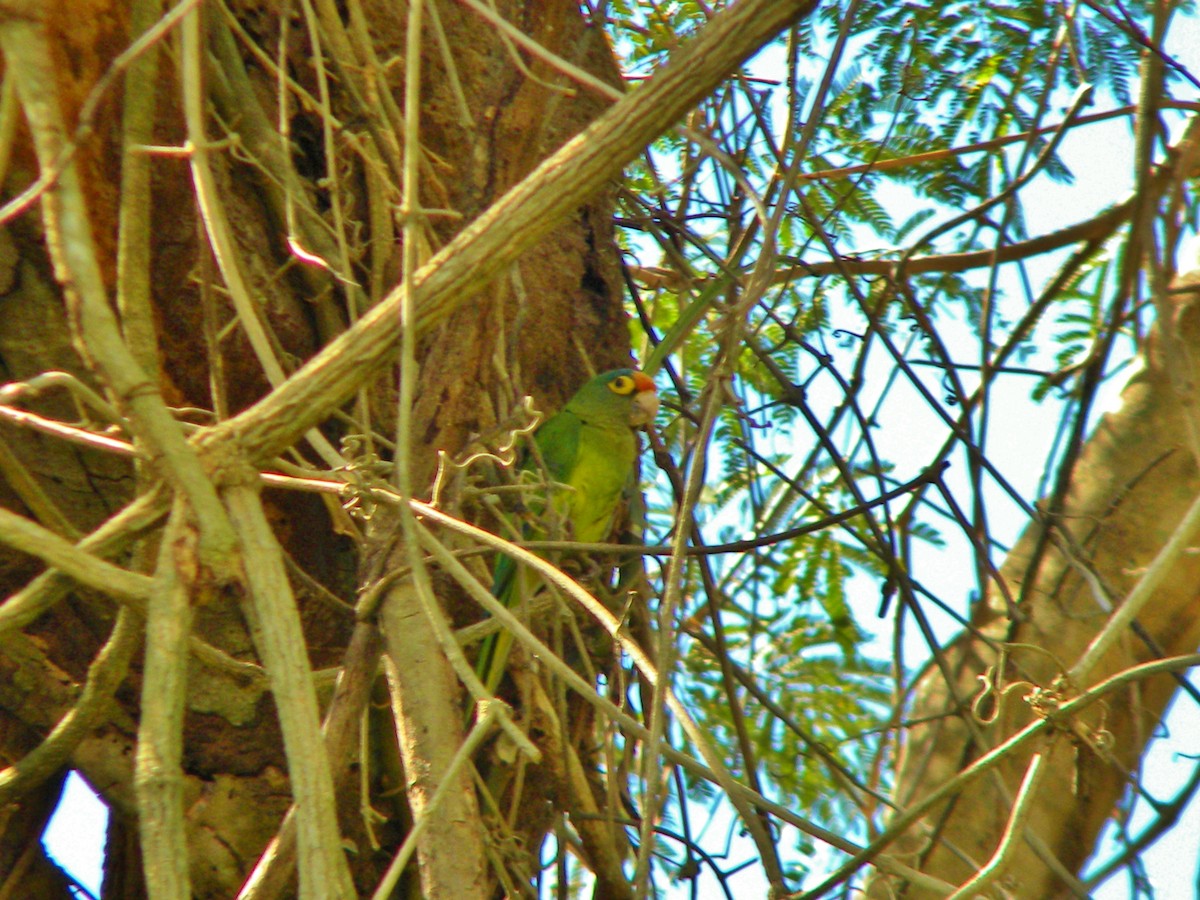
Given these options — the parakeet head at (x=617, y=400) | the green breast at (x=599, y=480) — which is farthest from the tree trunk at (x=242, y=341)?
the green breast at (x=599, y=480)

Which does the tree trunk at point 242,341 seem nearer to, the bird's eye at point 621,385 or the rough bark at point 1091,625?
the bird's eye at point 621,385

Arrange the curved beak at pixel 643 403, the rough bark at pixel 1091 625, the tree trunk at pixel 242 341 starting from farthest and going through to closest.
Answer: the rough bark at pixel 1091 625, the curved beak at pixel 643 403, the tree trunk at pixel 242 341

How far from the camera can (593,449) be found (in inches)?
132

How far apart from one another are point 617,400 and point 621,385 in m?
0.07

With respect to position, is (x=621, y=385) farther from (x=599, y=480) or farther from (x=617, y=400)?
(x=599, y=480)

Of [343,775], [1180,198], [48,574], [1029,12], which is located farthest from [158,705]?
[1029,12]

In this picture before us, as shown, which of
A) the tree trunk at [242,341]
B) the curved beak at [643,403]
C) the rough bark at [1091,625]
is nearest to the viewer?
the tree trunk at [242,341]

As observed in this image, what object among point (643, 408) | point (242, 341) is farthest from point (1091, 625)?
point (242, 341)

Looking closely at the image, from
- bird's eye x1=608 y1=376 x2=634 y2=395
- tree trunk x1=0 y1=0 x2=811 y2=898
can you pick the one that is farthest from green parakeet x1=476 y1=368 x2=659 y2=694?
tree trunk x1=0 y1=0 x2=811 y2=898

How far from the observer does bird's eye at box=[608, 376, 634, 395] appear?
3.09 metres

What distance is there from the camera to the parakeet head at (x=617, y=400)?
3072 millimetres

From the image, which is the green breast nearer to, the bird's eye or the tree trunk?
the bird's eye

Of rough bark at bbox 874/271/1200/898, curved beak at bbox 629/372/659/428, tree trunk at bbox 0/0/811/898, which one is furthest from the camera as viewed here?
rough bark at bbox 874/271/1200/898

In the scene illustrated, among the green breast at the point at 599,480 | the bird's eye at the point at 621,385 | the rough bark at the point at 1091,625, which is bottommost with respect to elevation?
the rough bark at the point at 1091,625
